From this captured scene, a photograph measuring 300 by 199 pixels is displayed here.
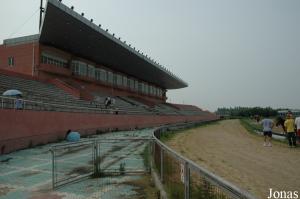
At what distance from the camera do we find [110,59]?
163 feet

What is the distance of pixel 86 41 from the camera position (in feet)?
132

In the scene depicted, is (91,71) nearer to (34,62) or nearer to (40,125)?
(34,62)

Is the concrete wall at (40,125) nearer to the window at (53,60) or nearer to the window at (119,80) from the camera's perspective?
the window at (53,60)

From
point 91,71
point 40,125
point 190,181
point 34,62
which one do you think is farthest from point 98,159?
point 91,71

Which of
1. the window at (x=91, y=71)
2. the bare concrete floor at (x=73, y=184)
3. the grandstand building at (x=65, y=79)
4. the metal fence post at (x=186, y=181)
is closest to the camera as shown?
the metal fence post at (x=186, y=181)

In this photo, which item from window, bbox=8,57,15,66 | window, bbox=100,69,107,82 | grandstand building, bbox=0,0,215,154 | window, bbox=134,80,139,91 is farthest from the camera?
window, bbox=134,80,139,91

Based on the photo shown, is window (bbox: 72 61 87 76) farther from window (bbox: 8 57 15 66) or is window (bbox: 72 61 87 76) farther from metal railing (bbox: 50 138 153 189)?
metal railing (bbox: 50 138 153 189)

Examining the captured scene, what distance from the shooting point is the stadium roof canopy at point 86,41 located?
3244cm

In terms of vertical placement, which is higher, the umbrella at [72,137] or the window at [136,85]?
the window at [136,85]

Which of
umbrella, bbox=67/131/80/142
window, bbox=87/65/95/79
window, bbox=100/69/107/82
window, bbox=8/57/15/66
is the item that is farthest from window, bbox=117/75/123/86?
umbrella, bbox=67/131/80/142

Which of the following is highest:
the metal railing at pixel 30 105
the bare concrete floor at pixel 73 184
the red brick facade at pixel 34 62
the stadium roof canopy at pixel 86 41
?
the stadium roof canopy at pixel 86 41

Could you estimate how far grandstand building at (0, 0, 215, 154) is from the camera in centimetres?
1831

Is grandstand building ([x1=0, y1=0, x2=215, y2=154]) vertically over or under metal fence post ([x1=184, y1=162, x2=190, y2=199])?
over

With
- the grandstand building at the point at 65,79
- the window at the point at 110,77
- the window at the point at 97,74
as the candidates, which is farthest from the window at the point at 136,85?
the window at the point at 97,74
